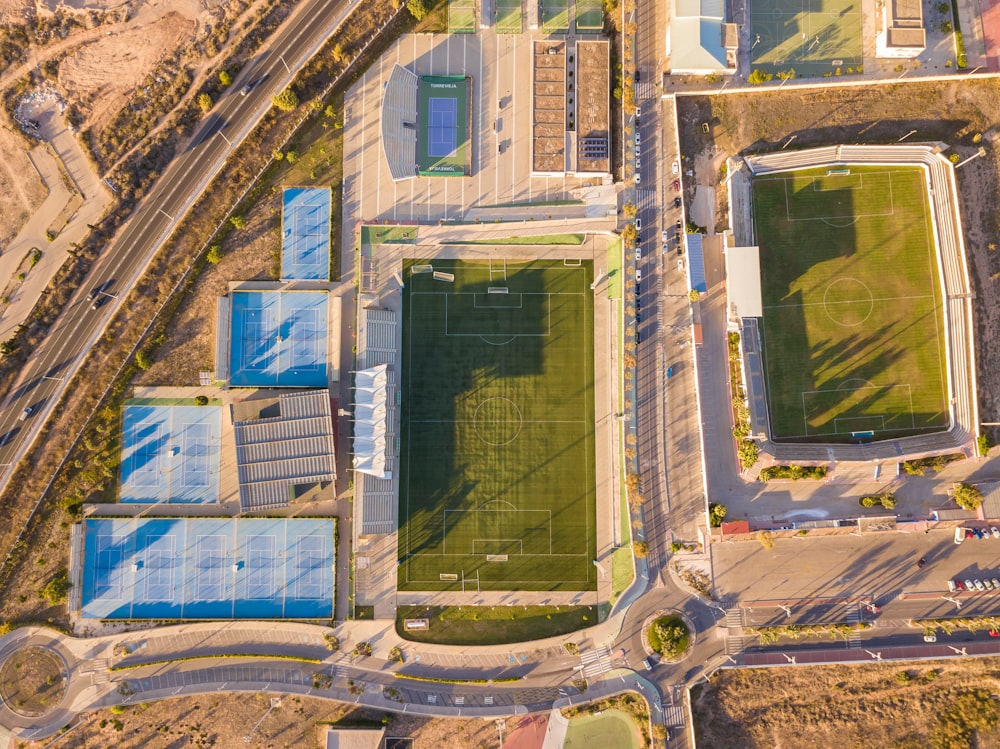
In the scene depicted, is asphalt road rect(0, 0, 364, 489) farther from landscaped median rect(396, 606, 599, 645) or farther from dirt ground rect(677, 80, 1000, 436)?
landscaped median rect(396, 606, 599, 645)

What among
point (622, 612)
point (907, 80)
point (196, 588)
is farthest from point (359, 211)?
point (907, 80)

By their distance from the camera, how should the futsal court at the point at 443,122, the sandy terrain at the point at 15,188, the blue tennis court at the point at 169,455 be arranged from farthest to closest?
the futsal court at the point at 443,122 < the sandy terrain at the point at 15,188 < the blue tennis court at the point at 169,455

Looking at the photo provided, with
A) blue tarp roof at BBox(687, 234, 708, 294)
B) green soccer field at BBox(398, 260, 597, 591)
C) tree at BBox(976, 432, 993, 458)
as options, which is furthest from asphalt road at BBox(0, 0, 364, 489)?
tree at BBox(976, 432, 993, 458)

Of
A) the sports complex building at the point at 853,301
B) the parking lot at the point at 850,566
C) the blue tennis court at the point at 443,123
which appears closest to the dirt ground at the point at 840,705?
the parking lot at the point at 850,566

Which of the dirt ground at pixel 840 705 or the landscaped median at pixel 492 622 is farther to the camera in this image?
the landscaped median at pixel 492 622

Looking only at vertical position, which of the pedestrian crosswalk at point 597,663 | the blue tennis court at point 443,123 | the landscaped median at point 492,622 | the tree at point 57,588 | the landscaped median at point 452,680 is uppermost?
the blue tennis court at point 443,123

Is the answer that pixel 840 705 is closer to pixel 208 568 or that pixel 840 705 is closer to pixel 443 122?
pixel 208 568

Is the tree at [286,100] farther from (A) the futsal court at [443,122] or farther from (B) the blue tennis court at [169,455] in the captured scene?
(B) the blue tennis court at [169,455]
